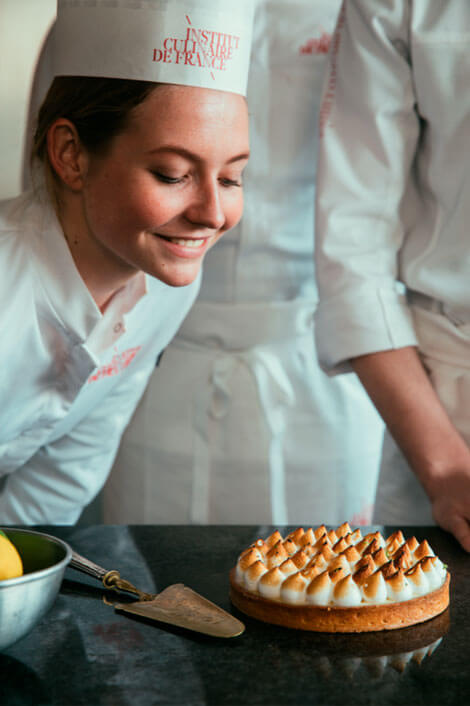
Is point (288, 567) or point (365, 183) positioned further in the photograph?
point (365, 183)

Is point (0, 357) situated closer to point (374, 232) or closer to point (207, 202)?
point (207, 202)

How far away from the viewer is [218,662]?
2.44ft

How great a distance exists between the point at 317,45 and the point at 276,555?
108cm

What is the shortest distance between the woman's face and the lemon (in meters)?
0.46

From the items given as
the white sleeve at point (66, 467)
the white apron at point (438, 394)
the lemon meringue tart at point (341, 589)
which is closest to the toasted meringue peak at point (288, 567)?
the lemon meringue tart at point (341, 589)

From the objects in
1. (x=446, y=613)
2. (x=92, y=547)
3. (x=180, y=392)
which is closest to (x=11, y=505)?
(x=180, y=392)

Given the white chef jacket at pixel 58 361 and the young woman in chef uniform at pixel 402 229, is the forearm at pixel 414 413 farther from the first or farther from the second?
the white chef jacket at pixel 58 361

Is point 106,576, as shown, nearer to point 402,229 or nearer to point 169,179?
point 169,179

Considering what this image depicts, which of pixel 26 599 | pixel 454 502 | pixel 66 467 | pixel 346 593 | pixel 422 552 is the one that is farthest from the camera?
pixel 66 467

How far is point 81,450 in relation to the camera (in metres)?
1.51

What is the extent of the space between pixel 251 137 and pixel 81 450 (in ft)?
2.18

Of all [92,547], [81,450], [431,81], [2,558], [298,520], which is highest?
[431,81]

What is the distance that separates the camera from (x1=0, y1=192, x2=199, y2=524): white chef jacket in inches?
44.9

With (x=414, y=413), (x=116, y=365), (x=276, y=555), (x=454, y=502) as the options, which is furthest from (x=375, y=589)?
(x=116, y=365)
